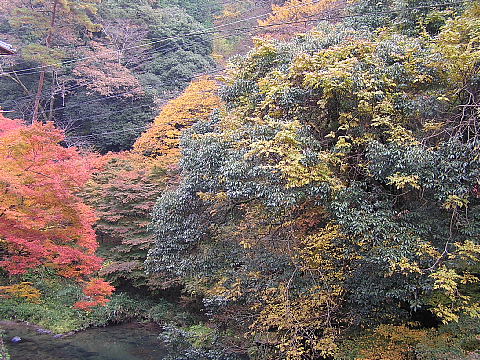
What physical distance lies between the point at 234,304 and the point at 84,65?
60.1 ft

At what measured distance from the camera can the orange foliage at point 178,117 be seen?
17.7 metres

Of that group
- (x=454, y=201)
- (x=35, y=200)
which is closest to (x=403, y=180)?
(x=454, y=201)

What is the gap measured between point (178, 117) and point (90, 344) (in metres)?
9.58

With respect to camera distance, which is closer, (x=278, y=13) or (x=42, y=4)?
(x=278, y=13)

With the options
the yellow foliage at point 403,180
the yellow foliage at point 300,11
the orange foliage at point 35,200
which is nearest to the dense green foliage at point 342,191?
the yellow foliage at point 403,180

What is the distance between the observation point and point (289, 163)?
6.92 meters

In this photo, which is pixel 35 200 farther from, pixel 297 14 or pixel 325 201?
pixel 297 14

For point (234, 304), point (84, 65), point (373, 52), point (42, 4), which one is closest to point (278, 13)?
point (84, 65)

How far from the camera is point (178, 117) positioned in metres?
18.0

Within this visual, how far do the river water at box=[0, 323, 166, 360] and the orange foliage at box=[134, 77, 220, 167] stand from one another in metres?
7.08

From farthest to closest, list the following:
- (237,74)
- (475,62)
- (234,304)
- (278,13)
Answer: (278,13) → (234,304) → (237,74) → (475,62)

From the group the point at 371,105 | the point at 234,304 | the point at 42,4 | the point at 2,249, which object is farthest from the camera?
the point at 42,4

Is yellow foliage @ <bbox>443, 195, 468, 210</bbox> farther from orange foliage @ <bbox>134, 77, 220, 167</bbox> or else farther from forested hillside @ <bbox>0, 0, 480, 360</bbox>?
orange foliage @ <bbox>134, 77, 220, 167</bbox>

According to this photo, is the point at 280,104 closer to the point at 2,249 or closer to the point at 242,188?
the point at 242,188
